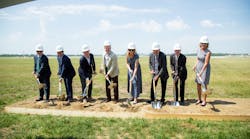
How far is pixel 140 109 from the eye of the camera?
800 cm

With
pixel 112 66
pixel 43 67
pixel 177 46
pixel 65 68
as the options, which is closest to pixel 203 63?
pixel 177 46

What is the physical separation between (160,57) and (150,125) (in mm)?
2590

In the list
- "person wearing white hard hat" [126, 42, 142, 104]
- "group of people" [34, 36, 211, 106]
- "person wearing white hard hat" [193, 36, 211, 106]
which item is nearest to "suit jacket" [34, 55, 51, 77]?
"group of people" [34, 36, 211, 106]

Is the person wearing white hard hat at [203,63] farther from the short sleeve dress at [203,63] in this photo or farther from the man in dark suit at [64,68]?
the man in dark suit at [64,68]

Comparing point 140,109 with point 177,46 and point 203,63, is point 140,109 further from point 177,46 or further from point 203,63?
point 203,63

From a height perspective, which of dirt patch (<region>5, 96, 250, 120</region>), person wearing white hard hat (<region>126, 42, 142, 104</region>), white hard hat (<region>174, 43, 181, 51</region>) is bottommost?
dirt patch (<region>5, 96, 250, 120</region>)

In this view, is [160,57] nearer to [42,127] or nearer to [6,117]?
[42,127]

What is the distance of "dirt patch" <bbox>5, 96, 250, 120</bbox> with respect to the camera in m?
7.23

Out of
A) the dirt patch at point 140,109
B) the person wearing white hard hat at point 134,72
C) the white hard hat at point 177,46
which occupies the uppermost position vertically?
the white hard hat at point 177,46

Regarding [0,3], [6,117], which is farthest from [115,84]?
[0,3]

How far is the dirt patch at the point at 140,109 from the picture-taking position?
7234mm

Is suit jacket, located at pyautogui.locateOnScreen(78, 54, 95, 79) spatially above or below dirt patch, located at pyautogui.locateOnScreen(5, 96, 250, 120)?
above

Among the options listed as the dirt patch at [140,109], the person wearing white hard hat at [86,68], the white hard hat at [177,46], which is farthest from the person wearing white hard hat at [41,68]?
→ the white hard hat at [177,46]

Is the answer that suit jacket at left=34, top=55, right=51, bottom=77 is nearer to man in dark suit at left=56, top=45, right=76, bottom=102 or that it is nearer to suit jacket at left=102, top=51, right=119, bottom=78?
man in dark suit at left=56, top=45, right=76, bottom=102
